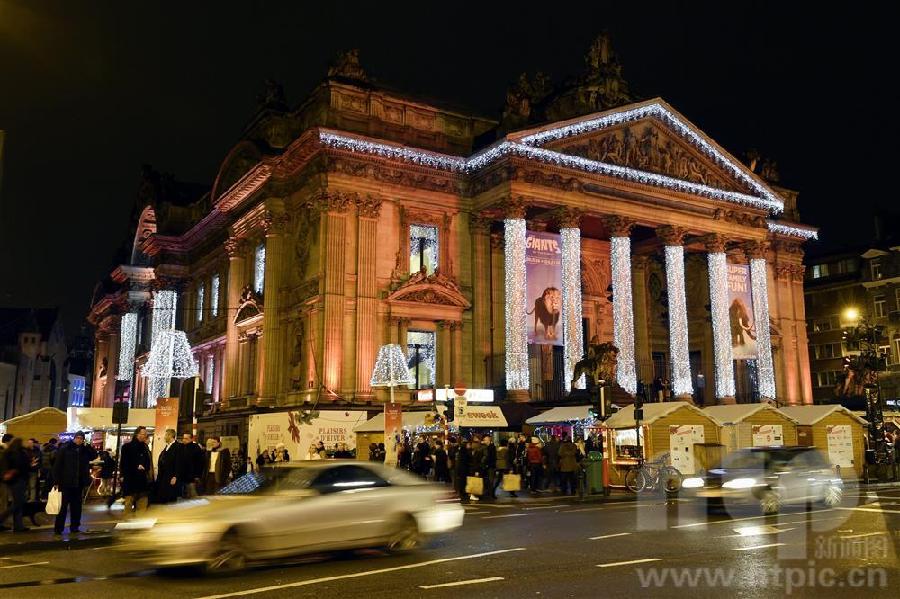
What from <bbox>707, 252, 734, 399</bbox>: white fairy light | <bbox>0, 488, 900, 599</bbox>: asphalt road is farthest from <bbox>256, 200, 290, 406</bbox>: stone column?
<bbox>0, 488, 900, 599</bbox>: asphalt road

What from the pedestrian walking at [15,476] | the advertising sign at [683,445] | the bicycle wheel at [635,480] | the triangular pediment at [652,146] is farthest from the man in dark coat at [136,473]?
the triangular pediment at [652,146]

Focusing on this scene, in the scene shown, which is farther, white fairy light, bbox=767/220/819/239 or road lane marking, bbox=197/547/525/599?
white fairy light, bbox=767/220/819/239

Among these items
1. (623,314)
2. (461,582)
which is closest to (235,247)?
(623,314)

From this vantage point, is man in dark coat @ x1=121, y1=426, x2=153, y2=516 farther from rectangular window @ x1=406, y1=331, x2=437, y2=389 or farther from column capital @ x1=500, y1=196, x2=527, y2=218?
column capital @ x1=500, y1=196, x2=527, y2=218

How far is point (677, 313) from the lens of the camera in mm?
42562

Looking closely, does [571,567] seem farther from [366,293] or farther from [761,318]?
[761,318]

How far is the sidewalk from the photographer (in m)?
14.7

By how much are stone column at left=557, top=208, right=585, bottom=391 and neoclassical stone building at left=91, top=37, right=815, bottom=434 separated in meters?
0.09

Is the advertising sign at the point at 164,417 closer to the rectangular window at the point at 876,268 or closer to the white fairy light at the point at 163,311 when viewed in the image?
the white fairy light at the point at 163,311

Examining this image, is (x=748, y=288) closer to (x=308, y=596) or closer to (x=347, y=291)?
(x=347, y=291)

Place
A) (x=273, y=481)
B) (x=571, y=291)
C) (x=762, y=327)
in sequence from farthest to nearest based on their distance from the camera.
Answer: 1. (x=762, y=327)
2. (x=571, y=291)
3. (x=273, y=481)

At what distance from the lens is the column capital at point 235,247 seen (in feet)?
150

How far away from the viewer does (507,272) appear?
37.9 metres

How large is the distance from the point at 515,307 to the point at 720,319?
42.0 feet
